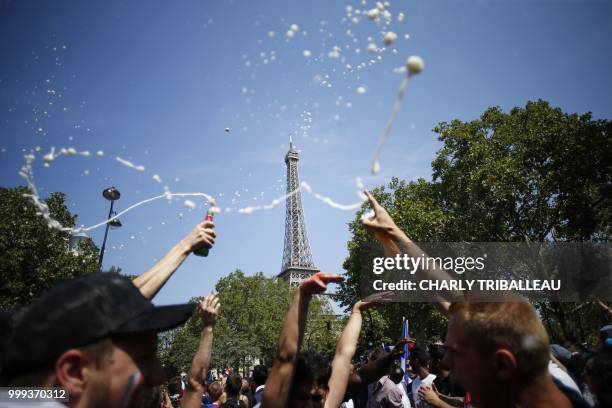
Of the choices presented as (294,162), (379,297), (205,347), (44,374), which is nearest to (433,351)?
(379,297)


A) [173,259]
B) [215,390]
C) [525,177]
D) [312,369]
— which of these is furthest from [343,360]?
[525,177]

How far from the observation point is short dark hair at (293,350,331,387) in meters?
2.66

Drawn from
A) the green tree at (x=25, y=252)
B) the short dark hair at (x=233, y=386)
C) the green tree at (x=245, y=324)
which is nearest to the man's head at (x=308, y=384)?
the short dark hair at (x=233, y=386)

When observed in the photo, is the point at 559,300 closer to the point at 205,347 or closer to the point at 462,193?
the point at 462,193

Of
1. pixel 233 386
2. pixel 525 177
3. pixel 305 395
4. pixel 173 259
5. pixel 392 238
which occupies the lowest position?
pixel 233 386

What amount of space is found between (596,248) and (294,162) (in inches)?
2143

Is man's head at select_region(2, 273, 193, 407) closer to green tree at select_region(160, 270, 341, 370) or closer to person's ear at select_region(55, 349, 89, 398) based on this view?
person's ear at select_region(55, 349, 89, 398)

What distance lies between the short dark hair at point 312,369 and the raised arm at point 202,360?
0.79m

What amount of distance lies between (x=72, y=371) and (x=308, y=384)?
5.19 feet

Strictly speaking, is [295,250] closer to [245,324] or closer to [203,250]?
[245,324]

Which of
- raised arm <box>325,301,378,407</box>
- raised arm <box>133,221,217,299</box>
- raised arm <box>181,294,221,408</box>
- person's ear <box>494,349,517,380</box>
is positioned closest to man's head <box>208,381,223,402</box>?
raised arm <box>181,294,221,408</box>

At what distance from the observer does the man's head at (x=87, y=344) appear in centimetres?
139

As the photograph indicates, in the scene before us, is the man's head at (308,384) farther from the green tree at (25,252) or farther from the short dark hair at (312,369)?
the green tree at (25,252)

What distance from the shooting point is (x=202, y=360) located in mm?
3174
